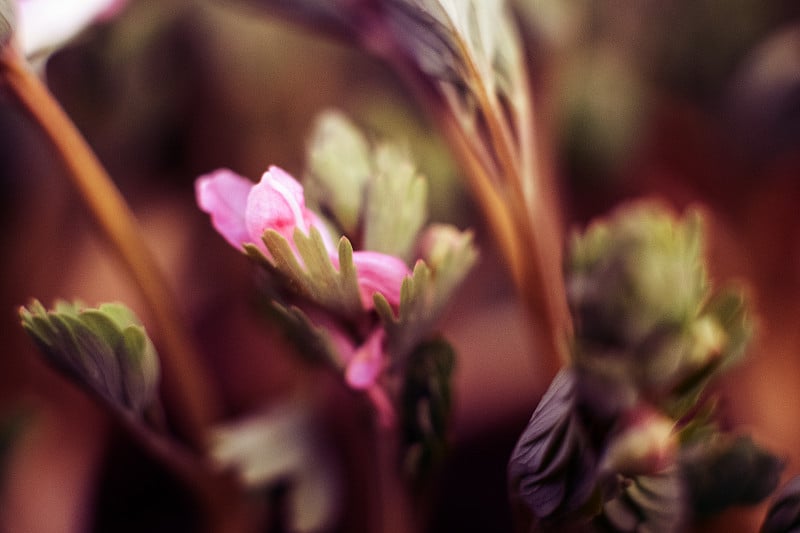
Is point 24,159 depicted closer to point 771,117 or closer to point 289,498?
point 289,498

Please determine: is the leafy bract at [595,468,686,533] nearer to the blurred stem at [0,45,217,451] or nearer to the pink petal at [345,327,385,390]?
the pink petal at [345,327,385,390]

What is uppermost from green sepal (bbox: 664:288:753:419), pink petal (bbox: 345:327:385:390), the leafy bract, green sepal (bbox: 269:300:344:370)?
green sepal (bbox: 269:300:344:370)

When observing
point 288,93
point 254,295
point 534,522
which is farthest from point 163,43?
point 534,522

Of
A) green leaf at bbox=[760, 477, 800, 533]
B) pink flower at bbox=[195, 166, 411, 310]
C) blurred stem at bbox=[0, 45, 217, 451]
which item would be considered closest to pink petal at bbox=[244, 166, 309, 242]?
pink flower at bbox=[195, 166, 411, 310]

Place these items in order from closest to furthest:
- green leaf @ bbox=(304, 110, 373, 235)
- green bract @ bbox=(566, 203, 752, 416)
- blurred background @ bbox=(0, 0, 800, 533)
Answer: green bract @ bbox=(566, 203, 752, 416) < green leaf @ bbox=(304, 110, 373, 235) < blurred background @ bbox=(0, 0, 800, 533)

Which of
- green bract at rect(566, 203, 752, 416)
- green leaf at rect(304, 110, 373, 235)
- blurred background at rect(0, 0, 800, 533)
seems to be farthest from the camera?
blurred background at rect(0, 0, 800, 533)

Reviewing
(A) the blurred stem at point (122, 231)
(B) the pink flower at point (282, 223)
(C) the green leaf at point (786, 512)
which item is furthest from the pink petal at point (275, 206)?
(C) the green leaf at point (786, 512)
